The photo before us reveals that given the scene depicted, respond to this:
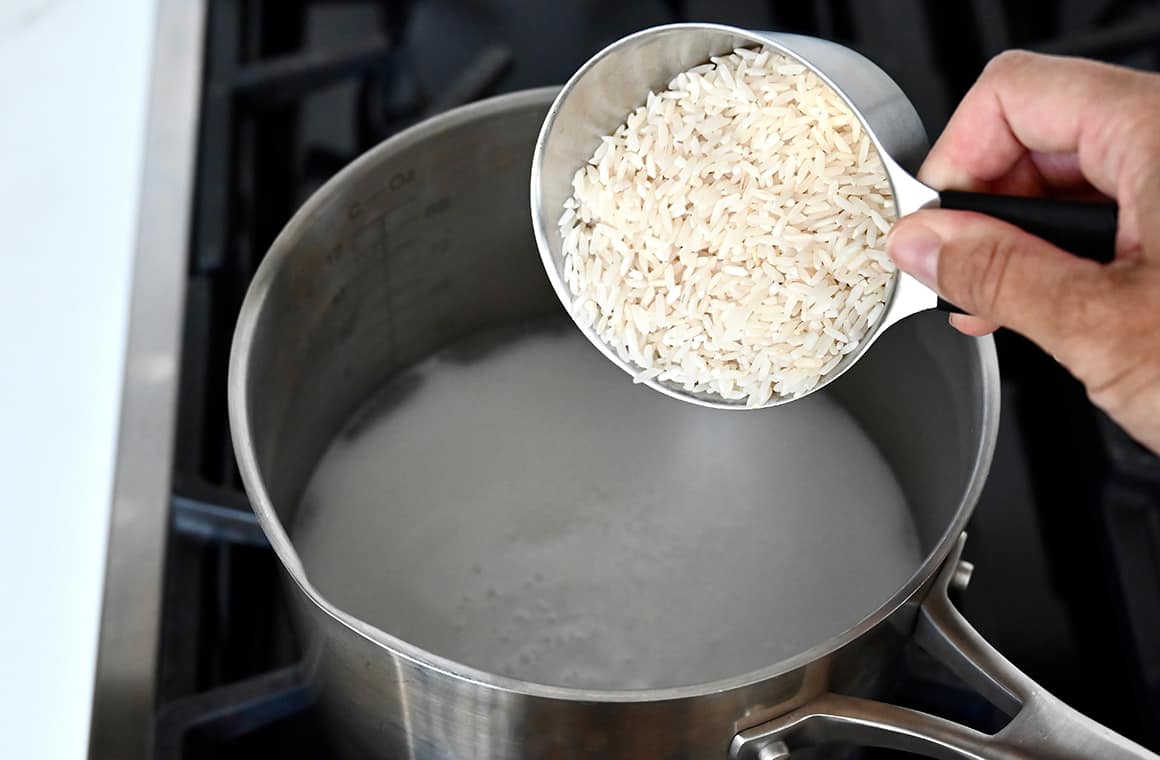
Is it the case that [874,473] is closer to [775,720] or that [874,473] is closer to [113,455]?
[775,720]

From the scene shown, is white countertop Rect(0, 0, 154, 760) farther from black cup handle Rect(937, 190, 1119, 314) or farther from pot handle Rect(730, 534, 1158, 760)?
black cup handle Rect(937, 190, 1119, 314)

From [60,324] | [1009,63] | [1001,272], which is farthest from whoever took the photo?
[60,324]

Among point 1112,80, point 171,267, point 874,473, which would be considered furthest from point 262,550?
point 1112,80

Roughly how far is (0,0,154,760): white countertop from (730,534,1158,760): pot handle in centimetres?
→ 33

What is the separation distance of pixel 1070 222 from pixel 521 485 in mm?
405

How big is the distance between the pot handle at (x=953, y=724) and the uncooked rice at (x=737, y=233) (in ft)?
0.48

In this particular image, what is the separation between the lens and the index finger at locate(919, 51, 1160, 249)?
53cm

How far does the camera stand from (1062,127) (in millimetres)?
592

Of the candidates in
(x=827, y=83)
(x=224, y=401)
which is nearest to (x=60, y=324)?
(x=224, y=401)

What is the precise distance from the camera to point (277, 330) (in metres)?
0.68

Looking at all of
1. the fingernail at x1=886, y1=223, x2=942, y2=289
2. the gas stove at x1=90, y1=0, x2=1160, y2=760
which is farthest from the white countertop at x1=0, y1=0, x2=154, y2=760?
the fingernail at x1=886, y1=223, x2=942, y2=289

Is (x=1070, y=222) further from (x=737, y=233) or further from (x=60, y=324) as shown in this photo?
(x=60, y=324)

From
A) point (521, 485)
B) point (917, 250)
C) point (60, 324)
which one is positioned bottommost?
point (521, 485)

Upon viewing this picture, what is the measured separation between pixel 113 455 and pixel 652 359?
11.9 inches
